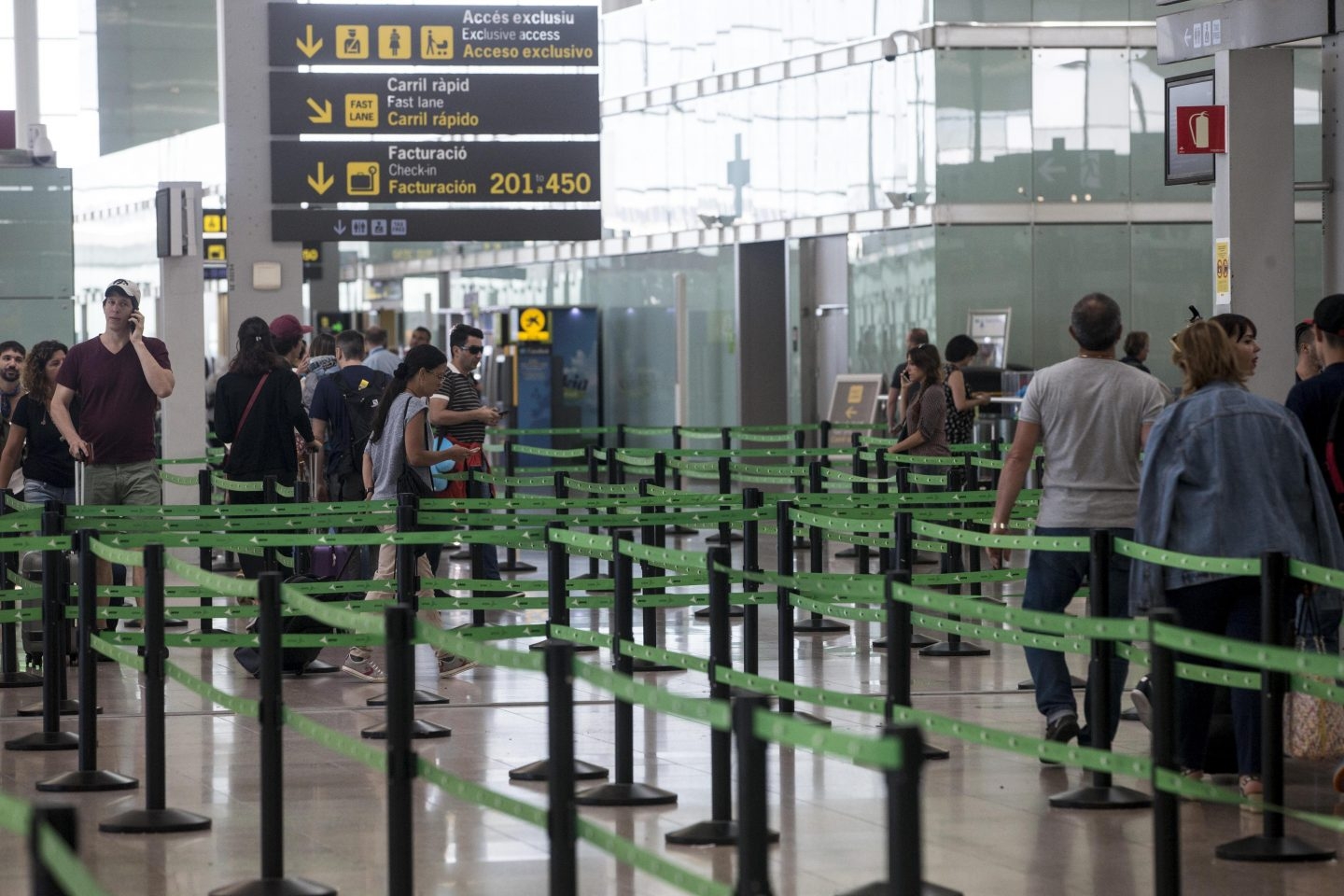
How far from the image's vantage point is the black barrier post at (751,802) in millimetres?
4508

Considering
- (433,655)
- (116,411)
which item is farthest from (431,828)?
(116,411)

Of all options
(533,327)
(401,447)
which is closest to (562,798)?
(401,447)

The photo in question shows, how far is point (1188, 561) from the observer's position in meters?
7.38

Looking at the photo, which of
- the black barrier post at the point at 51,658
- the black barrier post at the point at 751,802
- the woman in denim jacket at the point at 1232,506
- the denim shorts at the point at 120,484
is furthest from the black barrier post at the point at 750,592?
the black barrier post at the point at 751,802

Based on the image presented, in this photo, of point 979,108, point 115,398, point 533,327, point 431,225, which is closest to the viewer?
point 115,398

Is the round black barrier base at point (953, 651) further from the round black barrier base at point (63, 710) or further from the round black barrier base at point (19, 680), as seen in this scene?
the round black barrier base at point (19, 680)

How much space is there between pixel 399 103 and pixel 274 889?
467 inches

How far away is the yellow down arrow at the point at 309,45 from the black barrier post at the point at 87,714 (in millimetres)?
9854

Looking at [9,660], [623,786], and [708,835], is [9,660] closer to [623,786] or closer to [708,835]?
[623,786]

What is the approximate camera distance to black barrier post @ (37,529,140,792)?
320 inches

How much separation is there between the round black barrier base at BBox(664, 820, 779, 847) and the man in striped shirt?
5.42 meters

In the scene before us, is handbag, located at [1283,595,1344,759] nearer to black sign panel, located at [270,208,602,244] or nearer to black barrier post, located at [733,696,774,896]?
black barrier post, located at [733,696,774,896]

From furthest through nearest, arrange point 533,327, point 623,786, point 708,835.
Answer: point 533,327 < point 623,786 < point 708,835

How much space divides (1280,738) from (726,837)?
189cm
